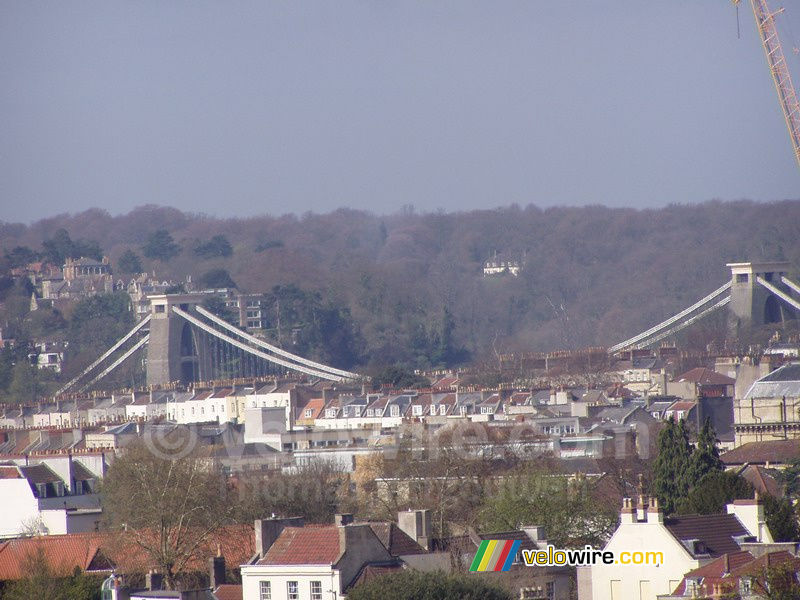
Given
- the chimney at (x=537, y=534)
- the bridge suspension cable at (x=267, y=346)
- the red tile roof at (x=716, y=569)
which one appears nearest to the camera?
the red tile roof at (x=716, y=569)

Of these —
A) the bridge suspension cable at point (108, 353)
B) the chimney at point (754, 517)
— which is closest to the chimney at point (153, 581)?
the chimney at point (754, 517)

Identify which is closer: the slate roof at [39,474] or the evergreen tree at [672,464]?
the evergreen tree at [672,464]

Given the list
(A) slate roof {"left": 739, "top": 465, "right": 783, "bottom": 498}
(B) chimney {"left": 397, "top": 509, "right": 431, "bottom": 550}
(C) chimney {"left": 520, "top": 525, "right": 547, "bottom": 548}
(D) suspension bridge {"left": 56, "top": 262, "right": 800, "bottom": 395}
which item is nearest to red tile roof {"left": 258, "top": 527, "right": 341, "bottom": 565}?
(B) chimney {"left": 397, "top": 509, "right": 431, "bottom": 550}

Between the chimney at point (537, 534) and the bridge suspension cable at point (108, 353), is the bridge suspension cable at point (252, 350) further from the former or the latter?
the chimney at point (537, 534)

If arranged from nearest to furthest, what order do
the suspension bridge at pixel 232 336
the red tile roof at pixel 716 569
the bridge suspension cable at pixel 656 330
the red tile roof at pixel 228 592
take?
the red tile roof at pixel 716 569
the red tile roof at pixel 228 592
the bridge suspension cable at pixel 656 330
the suspension bridge at pixel 232 336

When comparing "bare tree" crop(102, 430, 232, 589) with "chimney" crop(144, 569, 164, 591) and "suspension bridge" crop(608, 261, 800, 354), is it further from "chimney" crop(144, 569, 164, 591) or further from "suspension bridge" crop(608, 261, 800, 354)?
"suspension bridge" crop(608, 261, 800, 354)

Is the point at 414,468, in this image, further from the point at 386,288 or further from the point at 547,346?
the point at 386,288
